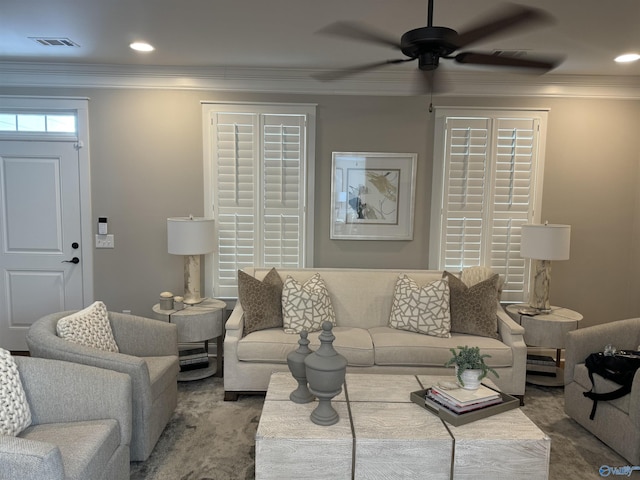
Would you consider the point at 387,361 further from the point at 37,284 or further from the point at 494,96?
the point at 37,284

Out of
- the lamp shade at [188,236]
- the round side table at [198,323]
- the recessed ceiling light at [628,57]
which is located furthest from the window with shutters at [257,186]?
the recessed ceiling light at [628,57]

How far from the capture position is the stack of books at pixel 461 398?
2.29 metres

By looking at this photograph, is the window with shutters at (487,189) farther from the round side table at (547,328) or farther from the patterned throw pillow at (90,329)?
the patterned throw pillow at (90,329)

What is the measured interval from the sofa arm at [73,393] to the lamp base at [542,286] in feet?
10.9

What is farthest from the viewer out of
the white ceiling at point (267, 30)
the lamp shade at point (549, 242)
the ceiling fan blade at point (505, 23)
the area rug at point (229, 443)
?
the lamp shade at point (549, 242)

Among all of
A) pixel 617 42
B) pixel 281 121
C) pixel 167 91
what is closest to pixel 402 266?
pixel 281 121

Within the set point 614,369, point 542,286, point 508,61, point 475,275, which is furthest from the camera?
point 475,275

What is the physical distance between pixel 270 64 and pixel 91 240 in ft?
7.68

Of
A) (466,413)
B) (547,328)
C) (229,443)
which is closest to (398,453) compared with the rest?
(466,413)

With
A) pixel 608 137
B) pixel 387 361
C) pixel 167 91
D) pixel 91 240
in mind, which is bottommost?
pixel 387 361

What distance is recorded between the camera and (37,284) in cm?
424

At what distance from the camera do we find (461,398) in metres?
2.31

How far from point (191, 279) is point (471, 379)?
249cm

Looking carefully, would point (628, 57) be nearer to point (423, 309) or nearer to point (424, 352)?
point (423, 309)
